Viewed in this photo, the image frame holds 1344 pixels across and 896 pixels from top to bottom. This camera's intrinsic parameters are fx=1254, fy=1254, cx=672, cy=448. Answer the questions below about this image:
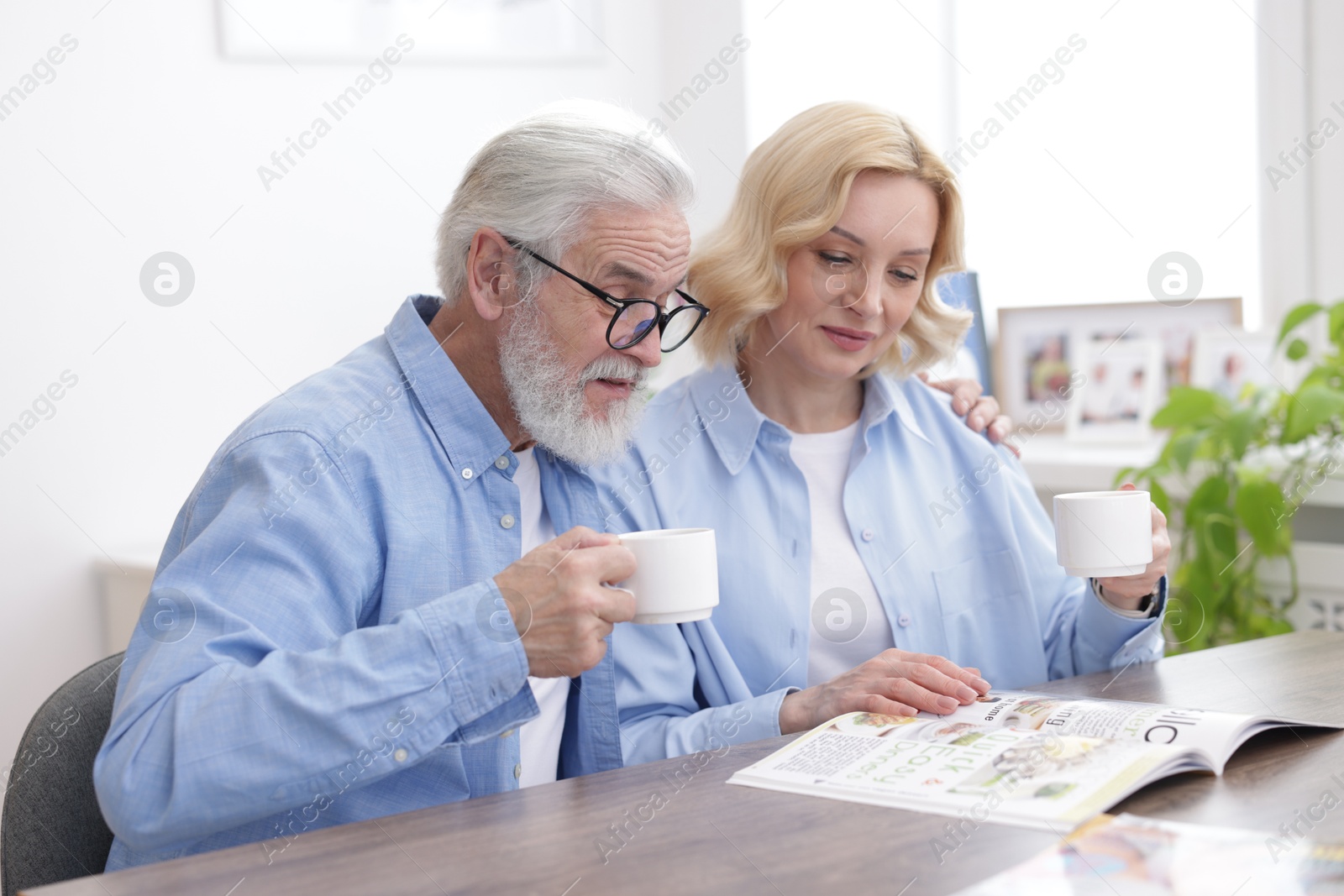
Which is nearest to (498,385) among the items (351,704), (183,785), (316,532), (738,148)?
(316,532)

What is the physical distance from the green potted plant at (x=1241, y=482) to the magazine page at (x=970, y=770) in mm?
1420

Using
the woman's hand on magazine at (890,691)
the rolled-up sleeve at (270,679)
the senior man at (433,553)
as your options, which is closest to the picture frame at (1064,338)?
the senior man at (433,553)

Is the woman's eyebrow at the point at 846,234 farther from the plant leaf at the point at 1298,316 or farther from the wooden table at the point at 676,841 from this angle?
the plant leaf at the point at 1298,316

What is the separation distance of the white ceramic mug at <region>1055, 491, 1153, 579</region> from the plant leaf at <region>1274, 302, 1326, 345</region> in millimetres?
1189

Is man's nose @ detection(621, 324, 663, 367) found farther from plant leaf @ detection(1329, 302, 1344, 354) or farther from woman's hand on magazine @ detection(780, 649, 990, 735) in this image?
plant leaf @ detection(1329, 302, 1344, 354)

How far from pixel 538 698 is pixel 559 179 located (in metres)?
0.63

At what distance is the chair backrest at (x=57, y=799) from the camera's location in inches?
50.6

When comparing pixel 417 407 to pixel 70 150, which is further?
pixel 70 150

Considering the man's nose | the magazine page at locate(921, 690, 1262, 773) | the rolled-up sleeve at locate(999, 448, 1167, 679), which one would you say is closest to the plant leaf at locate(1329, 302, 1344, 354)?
the rolled-up sleeve at locate(999, 448, 1167, 679)

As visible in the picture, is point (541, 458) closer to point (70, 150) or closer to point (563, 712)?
A: point (563, 712)

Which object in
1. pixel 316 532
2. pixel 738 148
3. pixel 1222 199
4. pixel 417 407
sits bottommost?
pixel 316 532

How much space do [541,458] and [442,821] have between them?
60cm

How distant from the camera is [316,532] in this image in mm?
1287

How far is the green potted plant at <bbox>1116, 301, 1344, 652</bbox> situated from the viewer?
2.43 meters
